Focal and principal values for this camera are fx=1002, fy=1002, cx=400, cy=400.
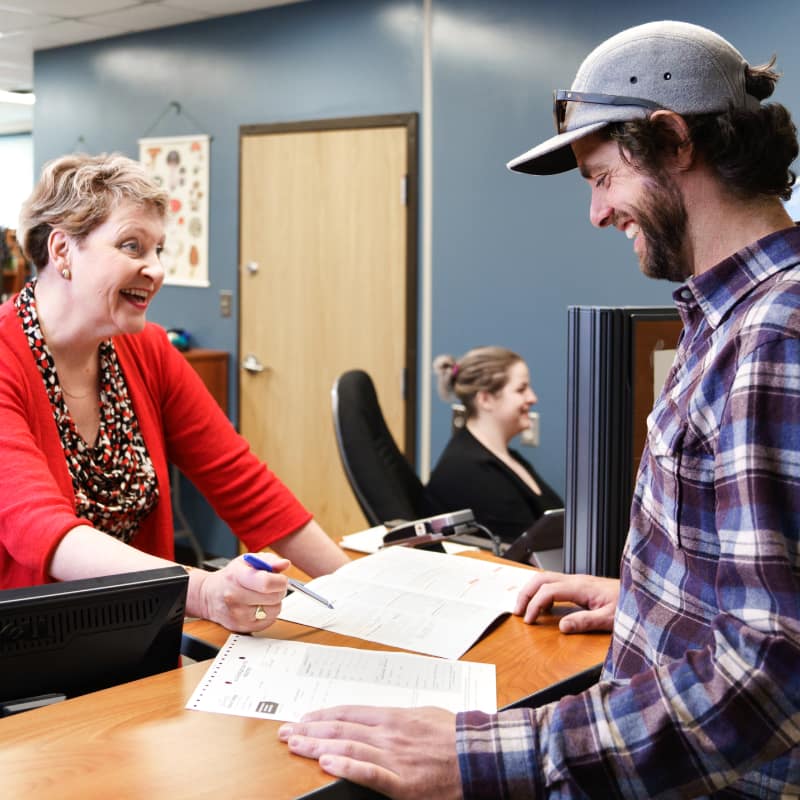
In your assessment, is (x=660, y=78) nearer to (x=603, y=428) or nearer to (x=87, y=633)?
(x=603, y=428)

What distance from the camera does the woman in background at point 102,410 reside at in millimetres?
1540

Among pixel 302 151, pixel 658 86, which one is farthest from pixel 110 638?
pixel 302 151

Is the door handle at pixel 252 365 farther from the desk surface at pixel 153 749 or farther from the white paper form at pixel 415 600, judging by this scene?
the desk surface at pixel 153 749

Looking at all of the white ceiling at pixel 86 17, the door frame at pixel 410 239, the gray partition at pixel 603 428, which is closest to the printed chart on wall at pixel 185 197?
the white ceiling at pixel 86 17

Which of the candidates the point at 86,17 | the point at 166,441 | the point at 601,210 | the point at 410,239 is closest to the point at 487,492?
the point at 166,441

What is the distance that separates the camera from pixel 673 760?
921 millimetres

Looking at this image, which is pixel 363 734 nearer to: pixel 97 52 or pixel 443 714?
pixel 443 714

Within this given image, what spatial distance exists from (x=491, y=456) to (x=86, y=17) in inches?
136

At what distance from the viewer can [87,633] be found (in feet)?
4.07

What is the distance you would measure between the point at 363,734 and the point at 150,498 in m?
0.94

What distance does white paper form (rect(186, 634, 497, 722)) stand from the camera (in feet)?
3.83

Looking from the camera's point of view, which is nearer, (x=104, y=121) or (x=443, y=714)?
(x=443, y=714)

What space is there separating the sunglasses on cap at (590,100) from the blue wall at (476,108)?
2524mm

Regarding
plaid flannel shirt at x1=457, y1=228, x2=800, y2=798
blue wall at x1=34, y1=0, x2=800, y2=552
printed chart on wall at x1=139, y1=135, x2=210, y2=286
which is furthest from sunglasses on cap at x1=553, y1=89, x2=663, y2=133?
printed chart on wall at x1=139, y1=135, x2=210, y2=286
